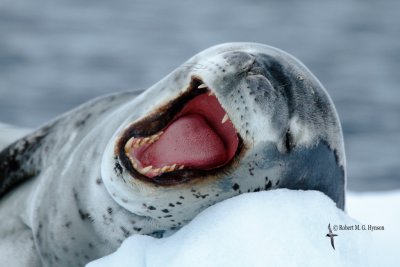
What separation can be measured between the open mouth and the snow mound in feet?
0.52

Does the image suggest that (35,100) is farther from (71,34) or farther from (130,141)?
(130,141)

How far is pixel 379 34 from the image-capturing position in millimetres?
12766

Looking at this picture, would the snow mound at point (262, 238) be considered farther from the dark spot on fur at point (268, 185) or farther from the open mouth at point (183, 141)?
the open mouth at point (183, 141)

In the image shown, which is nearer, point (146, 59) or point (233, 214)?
point (233, 214)

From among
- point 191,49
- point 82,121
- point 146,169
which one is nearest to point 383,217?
point 82,121

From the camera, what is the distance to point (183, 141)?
348 cm

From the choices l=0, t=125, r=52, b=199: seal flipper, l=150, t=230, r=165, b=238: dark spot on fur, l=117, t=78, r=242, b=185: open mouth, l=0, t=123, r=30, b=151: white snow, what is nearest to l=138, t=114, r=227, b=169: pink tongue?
l=117, t=78, r=242, b=185: open mouth

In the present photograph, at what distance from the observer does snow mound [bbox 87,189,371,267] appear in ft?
11.0

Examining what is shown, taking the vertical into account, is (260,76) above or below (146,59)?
above

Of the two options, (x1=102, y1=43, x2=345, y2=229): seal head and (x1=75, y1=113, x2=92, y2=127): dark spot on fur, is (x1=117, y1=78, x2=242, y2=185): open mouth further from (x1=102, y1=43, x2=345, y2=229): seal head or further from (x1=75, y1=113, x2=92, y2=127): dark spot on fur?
(x1=75, y1=113, x2=92, y2=127): dark spot on fur

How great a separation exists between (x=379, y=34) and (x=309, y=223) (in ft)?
31.4

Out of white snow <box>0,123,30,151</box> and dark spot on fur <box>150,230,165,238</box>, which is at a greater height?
white snow <box>0,123,30,151</box>

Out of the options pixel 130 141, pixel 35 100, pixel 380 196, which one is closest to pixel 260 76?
pixel 130 141

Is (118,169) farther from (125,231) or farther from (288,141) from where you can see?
(288,141)
